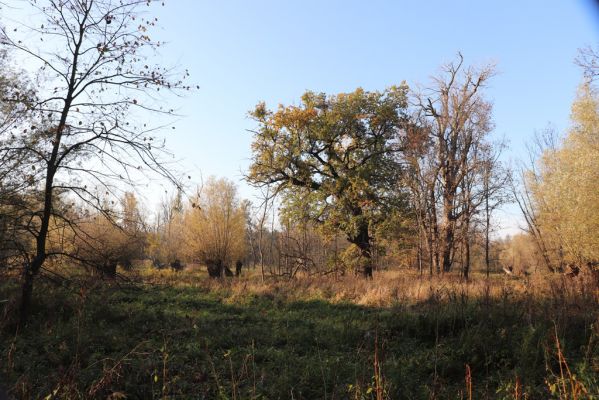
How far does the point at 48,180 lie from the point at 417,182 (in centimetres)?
1672

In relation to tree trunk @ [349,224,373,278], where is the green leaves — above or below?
above

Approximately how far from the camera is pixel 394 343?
22.7 ft

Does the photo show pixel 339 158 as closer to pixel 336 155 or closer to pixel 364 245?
pixel 336 155

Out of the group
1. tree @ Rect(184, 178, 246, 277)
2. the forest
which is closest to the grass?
the forest

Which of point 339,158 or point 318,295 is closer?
point 318,295

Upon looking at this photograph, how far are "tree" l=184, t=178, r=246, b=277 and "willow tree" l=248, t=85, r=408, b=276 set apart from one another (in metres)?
6.09

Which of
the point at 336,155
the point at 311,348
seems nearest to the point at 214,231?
the point at 336,155

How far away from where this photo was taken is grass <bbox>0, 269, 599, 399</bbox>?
4547 millimetres

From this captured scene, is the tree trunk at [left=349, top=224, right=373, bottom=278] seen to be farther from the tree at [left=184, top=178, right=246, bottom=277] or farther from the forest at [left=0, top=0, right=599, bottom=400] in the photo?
the tree at [left=184, top=178, right=246, bottom=277]

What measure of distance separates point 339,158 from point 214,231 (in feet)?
35.2

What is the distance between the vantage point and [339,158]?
73.3 ft

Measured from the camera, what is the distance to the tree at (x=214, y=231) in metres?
27.1

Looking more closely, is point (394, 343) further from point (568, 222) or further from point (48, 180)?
point (568, 222)

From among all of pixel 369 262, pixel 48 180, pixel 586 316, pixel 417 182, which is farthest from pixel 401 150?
pixel 48 180
